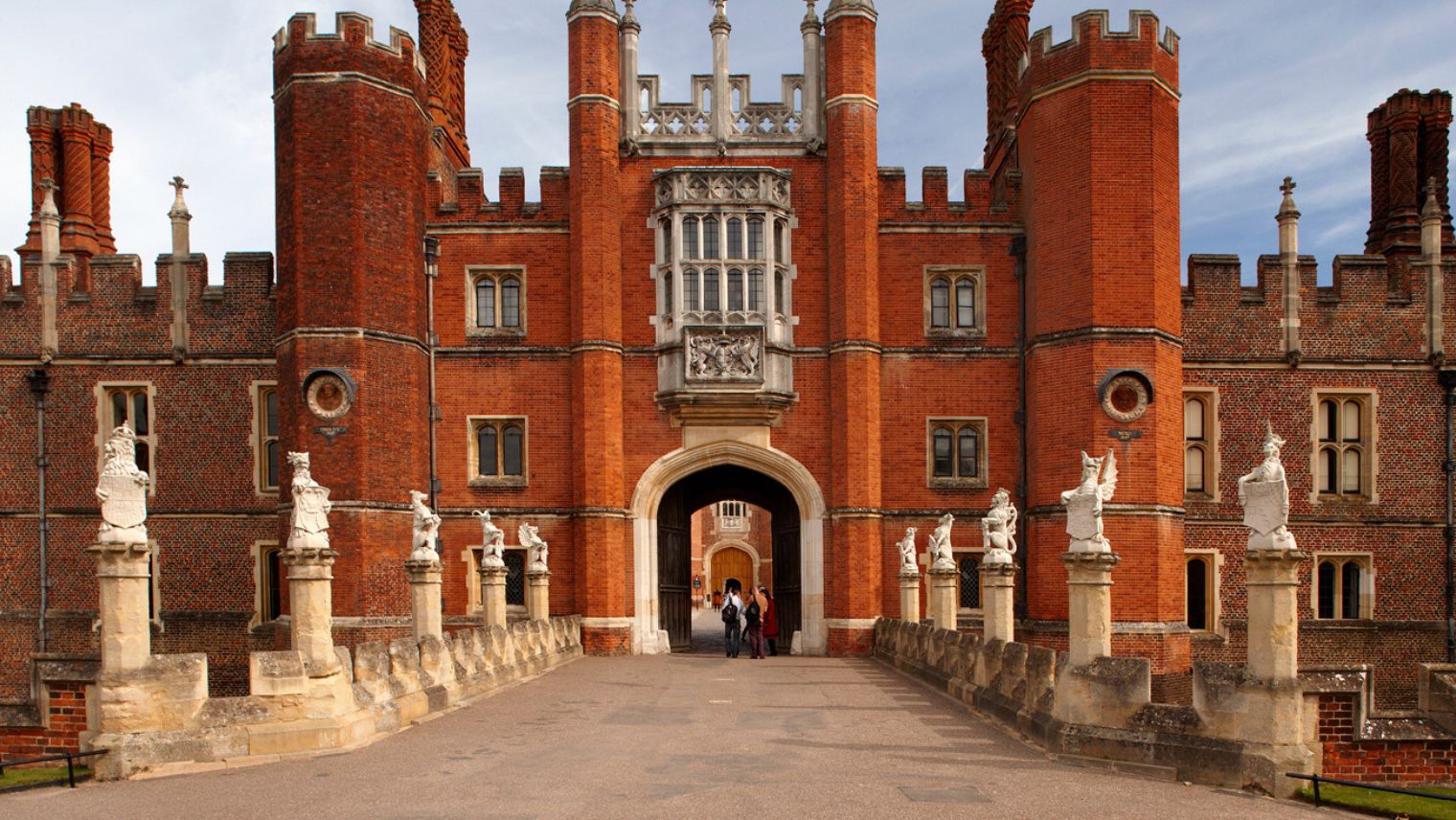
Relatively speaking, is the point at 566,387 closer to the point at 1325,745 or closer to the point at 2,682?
the point at 2,682

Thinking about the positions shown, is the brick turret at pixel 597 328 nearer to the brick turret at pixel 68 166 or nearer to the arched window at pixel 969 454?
the arched window at pixel 969 454

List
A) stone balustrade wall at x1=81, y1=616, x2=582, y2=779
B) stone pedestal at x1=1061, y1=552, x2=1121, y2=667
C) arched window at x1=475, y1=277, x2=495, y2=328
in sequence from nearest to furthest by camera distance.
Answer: stone balustrade wall at x1=81, y1=616, x2=582, y2=779 < stone pedestal at x1=1061, y1=552, x2=1121, y2=667 < arched window at x1=475, y1=277, x2=495, y2=328

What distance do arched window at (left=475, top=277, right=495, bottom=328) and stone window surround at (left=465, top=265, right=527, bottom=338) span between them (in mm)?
104

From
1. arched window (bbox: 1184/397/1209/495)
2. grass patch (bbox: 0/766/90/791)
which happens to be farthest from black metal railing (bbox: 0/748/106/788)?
arched window (bbox: 1184/397/1209/495)

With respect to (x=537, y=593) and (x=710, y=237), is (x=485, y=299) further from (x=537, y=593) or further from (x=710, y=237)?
(x=537, y=593)

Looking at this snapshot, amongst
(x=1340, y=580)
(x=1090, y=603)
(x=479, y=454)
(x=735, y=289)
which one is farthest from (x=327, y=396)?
(x=1340, y=580)

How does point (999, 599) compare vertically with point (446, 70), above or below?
below

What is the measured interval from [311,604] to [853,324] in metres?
14.9

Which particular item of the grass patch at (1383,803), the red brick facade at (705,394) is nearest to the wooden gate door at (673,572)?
the red brick facade at (705,394)

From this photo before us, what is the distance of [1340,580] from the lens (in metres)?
25.3

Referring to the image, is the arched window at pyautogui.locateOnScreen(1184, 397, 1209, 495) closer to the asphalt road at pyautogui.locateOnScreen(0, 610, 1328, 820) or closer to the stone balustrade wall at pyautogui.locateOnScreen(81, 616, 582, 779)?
the asphalt road at pyautogui.locateOnScreen(0, 610, 1328, 820)

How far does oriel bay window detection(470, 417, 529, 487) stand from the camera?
83.1 ft

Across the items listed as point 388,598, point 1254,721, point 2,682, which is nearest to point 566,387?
point 388,598

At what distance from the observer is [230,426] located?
25625mm
